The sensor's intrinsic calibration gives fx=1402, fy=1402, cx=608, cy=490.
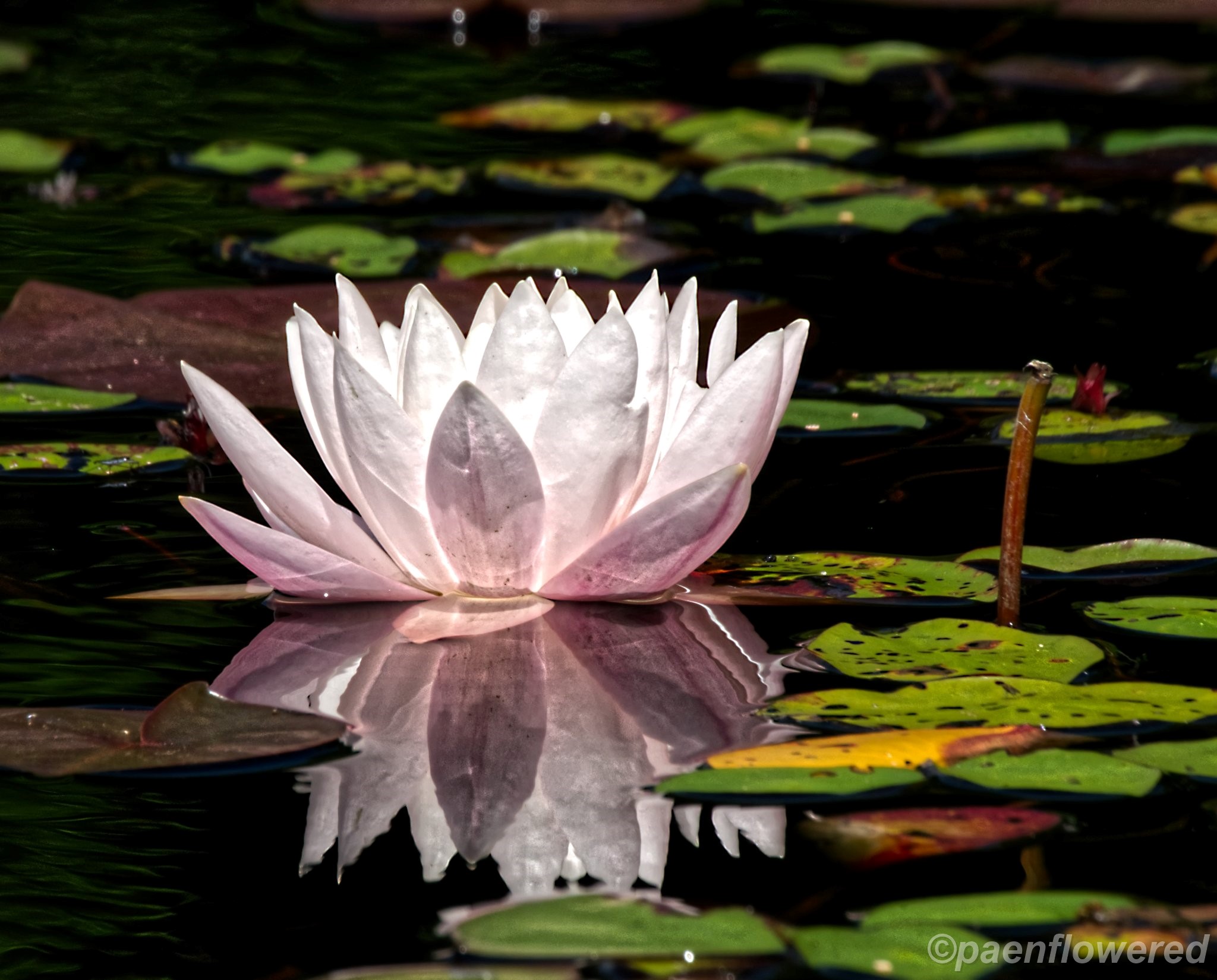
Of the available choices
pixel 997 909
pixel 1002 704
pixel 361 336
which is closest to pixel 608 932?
pixel 997 909

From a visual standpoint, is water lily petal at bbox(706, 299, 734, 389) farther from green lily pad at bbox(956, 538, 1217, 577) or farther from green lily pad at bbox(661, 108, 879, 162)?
green lily pad at bbox(661, 108, 879, 162)

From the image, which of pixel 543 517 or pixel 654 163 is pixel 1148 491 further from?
pixel 654 163

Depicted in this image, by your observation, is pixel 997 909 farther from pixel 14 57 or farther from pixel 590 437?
pixel 14 57

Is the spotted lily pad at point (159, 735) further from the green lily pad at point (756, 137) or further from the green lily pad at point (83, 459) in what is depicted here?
the green lily pad at point (756, 137)

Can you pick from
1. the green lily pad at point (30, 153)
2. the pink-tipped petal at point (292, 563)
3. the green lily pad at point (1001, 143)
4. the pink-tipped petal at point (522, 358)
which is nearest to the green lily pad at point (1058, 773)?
the pink-tipped petal at point (522, 358)

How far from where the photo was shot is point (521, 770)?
1486 millimetres

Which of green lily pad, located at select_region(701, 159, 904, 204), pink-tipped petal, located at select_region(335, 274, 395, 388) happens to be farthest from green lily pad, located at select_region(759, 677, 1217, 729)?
green lily pad, located at select_region(701, 159, 904, 204)

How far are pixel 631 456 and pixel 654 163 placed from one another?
3.58 meters

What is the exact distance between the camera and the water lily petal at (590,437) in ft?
5.54

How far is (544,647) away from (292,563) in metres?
0.34

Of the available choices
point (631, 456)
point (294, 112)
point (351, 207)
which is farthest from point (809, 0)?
point (631, 456)

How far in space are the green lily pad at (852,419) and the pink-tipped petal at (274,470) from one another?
3.73ft

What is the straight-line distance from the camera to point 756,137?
5.42m

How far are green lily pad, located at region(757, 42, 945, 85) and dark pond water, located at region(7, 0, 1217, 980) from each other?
164cm
